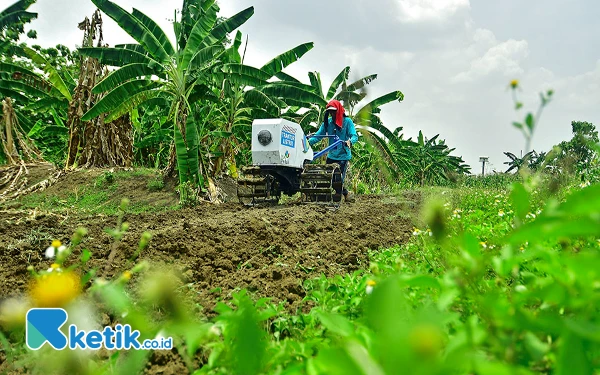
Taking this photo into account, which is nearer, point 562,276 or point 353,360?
point 353,360

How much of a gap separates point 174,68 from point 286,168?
3.96m

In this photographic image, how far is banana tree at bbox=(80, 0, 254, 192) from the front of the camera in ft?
30.5

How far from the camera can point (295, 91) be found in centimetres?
1075

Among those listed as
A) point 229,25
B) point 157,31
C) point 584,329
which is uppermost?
point 229,25

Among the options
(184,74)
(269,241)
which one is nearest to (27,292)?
(269,241)

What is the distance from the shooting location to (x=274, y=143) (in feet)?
23.5

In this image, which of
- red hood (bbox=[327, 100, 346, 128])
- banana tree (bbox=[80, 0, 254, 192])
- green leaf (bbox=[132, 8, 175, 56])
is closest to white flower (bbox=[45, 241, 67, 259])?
red hood (bbox=[327, 100, 346, 128])

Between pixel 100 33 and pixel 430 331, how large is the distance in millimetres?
14517

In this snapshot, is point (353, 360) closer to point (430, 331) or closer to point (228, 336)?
point (430, 331)

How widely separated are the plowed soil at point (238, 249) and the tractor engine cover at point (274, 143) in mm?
1341

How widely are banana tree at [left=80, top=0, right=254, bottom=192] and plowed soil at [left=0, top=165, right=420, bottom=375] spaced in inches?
137

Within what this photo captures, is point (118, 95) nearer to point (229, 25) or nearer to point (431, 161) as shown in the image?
point (229, 25)

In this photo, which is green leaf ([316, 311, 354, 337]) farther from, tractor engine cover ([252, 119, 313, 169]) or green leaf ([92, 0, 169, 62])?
green leaf ([92, 0, 169, 62])

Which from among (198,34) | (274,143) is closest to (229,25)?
(198,34)
